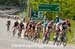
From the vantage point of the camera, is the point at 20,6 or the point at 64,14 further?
the point at 20,6

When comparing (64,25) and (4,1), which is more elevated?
(64,25)

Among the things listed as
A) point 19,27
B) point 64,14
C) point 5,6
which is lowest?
point 5,6

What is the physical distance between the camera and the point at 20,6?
150875mm

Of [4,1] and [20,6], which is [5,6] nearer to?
[4,1]

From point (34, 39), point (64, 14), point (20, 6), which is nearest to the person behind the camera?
point (34, 39)

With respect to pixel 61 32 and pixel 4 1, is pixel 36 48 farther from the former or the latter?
pixel 4 1

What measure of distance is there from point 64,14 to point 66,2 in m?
2.13

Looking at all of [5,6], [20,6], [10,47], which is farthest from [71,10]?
[5,6]

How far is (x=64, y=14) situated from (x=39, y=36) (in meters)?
34.6

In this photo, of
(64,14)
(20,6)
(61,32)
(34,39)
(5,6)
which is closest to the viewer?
(61,32)

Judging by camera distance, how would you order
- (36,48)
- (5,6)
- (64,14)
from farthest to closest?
(5,6) < (64,14) < (36,48)

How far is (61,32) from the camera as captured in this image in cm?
2497

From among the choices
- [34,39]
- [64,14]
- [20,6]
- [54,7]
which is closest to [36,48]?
[34,39]

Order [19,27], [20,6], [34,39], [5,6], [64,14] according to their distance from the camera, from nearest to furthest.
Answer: [34,39] < [19,27] < [64,14] < [20,6] < [5,6]
